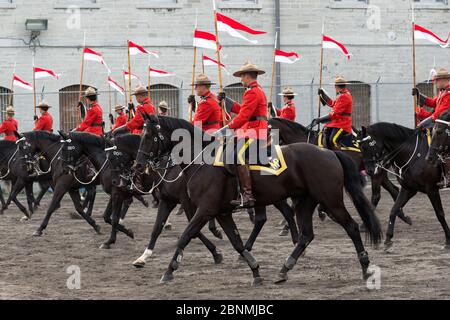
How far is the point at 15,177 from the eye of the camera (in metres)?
19.9

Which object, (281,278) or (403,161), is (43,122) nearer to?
(403,161)

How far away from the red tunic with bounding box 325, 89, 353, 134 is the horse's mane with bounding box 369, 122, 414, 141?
A: 1474 mm

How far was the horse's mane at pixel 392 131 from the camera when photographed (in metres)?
14.4

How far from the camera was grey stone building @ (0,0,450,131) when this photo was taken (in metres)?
25.7

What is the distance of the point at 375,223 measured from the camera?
425 inches

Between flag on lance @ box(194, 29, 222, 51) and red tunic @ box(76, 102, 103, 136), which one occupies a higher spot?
flag on lance @ box(194, 29, 222, 51)

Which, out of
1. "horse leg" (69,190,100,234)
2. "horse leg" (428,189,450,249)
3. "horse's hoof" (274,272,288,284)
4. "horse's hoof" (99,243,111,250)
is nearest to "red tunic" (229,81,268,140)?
"horse's hoof" (274,272,288,284)

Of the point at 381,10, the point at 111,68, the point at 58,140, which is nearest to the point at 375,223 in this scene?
the point at 58,140

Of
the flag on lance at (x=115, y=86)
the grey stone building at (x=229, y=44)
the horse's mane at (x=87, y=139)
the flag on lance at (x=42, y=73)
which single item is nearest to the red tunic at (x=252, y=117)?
the horse's mane at (x=87, y=139)

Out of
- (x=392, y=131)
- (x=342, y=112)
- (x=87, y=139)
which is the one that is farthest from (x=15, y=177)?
(x=392, y=131)

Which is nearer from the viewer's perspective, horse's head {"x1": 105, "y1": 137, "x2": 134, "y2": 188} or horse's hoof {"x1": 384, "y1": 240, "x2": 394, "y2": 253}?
horse's hoof {"x1": 384, "y1": 240, "x2": 394, "y2": 253}

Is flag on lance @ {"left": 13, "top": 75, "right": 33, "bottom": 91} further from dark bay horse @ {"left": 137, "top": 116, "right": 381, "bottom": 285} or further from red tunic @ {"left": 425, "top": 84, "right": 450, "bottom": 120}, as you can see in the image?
dark bay horse @ {"left": 137, "top": 116, "right": 381, "bottom": 285}

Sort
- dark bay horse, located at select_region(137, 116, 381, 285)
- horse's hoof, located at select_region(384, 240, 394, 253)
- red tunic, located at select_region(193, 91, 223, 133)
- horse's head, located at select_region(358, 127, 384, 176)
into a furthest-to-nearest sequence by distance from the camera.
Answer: horse's head, located at select_region(358, 127, 384, 176) → horse's hoof, located at select_region(384, 240, 394, 253) → red tunic, located at select_region(193, 91, 223, 133) → dark bay horse, located at select_region(137, 116, 381, 285)

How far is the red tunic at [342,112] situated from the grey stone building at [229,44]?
9.92 meters
